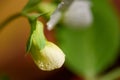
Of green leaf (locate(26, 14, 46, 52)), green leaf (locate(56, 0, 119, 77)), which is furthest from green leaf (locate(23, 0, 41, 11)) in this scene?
green leaf (locate(56, 0, 119, 77))

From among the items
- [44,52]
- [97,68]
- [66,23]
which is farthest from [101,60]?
[44,52]

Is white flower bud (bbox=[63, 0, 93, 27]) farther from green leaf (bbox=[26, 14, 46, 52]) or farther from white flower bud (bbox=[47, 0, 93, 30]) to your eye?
green leaf (bbox=[26, 14, 46, 52])

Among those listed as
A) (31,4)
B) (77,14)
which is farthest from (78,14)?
(31,4)

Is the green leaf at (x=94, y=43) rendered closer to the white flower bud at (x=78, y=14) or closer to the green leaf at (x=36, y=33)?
the white flower bud at (x=78, y=14)

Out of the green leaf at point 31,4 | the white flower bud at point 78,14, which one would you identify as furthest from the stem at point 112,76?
the green leaf at point 31,4

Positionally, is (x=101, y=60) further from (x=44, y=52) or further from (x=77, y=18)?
(x=44, y=52)

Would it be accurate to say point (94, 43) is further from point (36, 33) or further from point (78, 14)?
point (36, 33)
